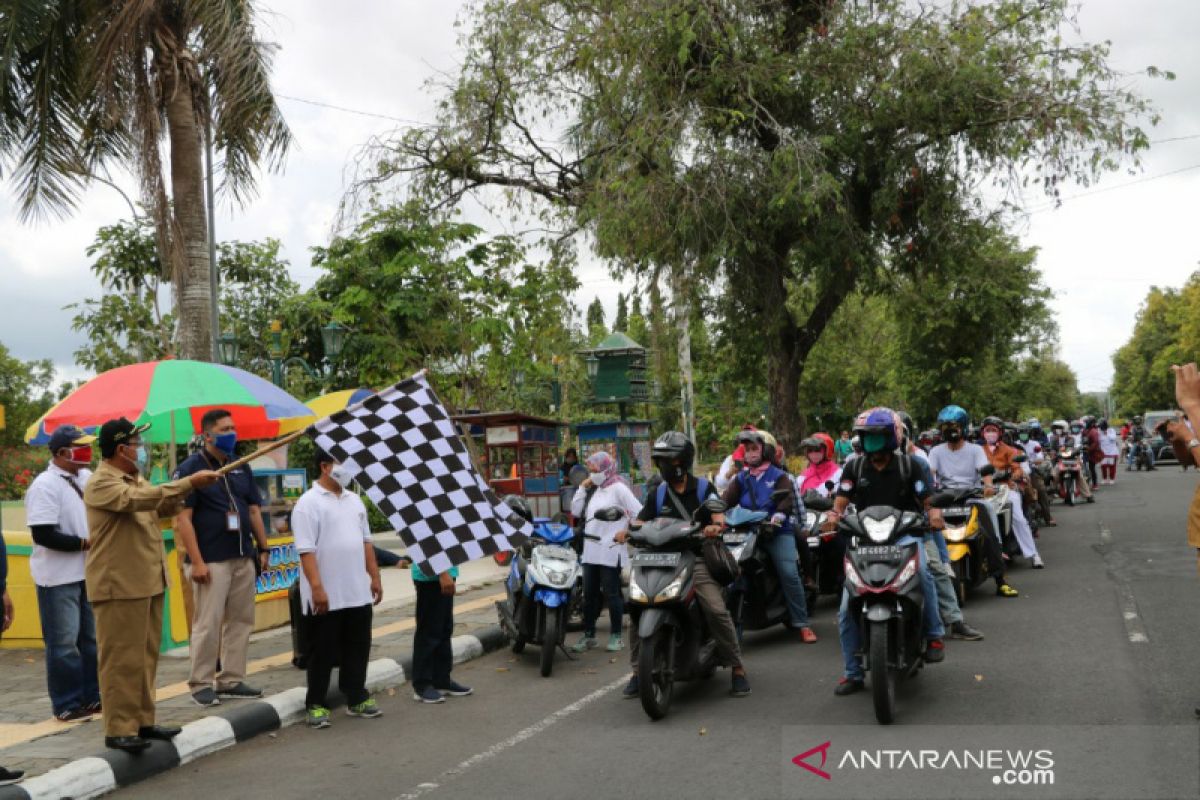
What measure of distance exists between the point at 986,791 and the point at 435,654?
13.9 ft

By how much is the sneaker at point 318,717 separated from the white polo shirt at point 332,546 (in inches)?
27.3

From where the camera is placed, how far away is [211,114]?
49.8 ft

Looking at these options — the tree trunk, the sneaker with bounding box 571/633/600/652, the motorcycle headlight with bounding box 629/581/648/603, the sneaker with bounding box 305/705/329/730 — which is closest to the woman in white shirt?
the sneaker with bounding box 571/633/600/652

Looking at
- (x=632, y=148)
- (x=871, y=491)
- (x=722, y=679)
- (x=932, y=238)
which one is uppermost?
(x=632, y=148)

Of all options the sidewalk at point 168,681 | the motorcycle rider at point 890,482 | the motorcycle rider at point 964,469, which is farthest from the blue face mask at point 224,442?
the motorcycle rider at point 964,469

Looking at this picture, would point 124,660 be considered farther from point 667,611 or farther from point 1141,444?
point 1141,444

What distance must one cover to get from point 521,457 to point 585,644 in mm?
11683

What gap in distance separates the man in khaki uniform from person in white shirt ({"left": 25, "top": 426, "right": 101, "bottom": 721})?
1228mm

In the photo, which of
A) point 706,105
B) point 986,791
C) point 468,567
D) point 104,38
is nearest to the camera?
point 986,791

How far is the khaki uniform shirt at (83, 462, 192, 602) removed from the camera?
19.7ft

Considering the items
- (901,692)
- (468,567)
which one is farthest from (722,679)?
(468,567)

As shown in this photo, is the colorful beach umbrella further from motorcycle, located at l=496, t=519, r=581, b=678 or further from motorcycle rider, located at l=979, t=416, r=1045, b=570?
motorcycle rider, located at l=979, t=416, r=1045, b=570

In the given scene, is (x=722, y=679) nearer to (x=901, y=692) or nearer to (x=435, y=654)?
(x=901, y=692)

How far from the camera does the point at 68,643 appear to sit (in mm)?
7293
